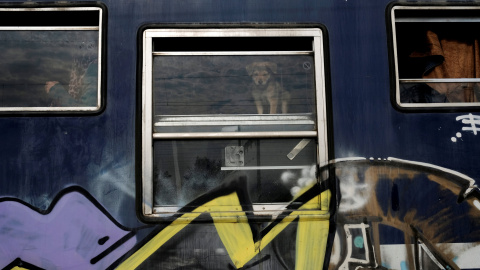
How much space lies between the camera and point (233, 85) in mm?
2793

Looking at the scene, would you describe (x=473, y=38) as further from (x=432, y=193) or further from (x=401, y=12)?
(x=432, y=193)

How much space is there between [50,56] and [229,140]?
3.85 feet

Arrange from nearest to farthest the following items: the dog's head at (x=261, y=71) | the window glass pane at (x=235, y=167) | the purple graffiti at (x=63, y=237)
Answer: the purple graffiti at (x=63, y=237), the window glass pane at (x=235, y=167), the dog's head at (x=261, y=71)

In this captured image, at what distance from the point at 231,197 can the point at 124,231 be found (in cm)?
62

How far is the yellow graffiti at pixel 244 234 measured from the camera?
2619 mm

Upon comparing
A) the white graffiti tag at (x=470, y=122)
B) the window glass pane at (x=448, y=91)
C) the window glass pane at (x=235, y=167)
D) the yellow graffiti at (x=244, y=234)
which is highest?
the window glass pane at (x=448, y=91)

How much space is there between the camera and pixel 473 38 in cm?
300

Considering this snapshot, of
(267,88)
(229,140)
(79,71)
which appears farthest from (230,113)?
(79,71)

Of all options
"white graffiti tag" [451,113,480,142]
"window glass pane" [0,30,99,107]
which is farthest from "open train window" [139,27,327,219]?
"white graffiti tag" [451,113,480,142]

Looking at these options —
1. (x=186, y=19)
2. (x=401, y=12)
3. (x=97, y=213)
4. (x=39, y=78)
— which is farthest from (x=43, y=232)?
(x=401, y=12)

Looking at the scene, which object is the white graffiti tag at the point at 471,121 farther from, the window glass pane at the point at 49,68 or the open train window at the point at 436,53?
the window glass pane at the point at 49,68

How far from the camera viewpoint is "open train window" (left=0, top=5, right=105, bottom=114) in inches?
108

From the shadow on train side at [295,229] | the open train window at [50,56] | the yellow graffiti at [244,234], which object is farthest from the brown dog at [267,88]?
the open train window at [50,56]

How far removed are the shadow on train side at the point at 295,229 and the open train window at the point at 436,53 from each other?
48 cm
